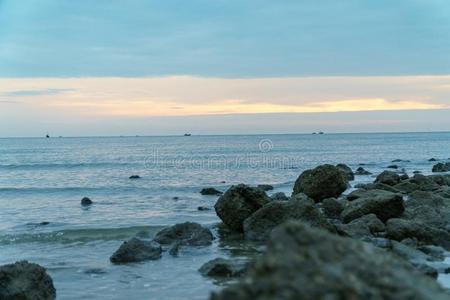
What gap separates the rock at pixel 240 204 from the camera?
18203mm

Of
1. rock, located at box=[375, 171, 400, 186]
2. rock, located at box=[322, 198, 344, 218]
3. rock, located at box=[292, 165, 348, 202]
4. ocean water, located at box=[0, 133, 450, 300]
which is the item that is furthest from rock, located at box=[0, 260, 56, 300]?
rock, located at box=[375, 171, 400, 186]

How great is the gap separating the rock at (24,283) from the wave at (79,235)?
7.99 meters

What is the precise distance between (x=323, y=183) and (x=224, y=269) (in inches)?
512

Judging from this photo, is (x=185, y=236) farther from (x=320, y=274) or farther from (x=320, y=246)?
(x=320, y=274)

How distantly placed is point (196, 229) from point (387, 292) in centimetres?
1340

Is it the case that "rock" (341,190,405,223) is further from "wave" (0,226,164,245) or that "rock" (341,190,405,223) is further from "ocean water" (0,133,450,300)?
"wave" (0,226,164,245)

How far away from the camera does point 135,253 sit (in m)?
13.9

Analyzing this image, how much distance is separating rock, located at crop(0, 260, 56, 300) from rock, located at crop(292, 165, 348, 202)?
50.2 ft

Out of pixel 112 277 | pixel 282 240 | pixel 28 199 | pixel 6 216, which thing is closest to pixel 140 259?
pixel 112 277

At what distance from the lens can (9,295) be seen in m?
9.91

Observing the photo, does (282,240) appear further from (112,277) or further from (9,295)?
(112,277)

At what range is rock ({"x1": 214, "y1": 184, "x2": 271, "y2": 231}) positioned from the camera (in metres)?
18.2

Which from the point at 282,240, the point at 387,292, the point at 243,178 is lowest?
the point at 243,178

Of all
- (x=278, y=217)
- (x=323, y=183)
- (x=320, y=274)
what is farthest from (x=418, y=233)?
(x=320, y=274)
